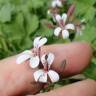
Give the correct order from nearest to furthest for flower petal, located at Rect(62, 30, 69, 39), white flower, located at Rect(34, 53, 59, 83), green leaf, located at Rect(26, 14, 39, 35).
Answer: white flower, located at Rect(34, 53, 59, 83), flower petal, located at Rect(62, 30, 69, 39), green leaf, located at Rect(26, 14, 39, 35)

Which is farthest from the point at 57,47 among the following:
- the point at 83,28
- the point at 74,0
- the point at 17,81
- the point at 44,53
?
the point at 74,0

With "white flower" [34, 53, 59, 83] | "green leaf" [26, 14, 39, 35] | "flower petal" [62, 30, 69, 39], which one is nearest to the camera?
"white flower" [34, 53, 59, 83]

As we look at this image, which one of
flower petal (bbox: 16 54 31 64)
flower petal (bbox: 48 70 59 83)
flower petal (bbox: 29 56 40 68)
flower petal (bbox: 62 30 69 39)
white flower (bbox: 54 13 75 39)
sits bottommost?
flower petal (bbox: 48 70 59 83)

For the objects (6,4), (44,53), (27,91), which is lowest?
(27,91)

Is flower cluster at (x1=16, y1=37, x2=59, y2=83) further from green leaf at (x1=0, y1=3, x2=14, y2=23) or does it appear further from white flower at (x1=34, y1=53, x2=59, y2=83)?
green leaf at (x1=0, y1=3, x2=14, y2=23)

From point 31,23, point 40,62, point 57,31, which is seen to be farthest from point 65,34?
point 40,62

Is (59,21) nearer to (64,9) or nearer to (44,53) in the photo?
(64,9)

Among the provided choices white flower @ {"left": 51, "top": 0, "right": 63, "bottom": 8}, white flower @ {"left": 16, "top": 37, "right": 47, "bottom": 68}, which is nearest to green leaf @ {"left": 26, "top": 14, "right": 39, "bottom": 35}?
white flower @ {"left": 51, "top": 0, "right": 63, "bottom": 8}

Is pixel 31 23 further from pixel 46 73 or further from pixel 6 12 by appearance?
pixel 46 73
